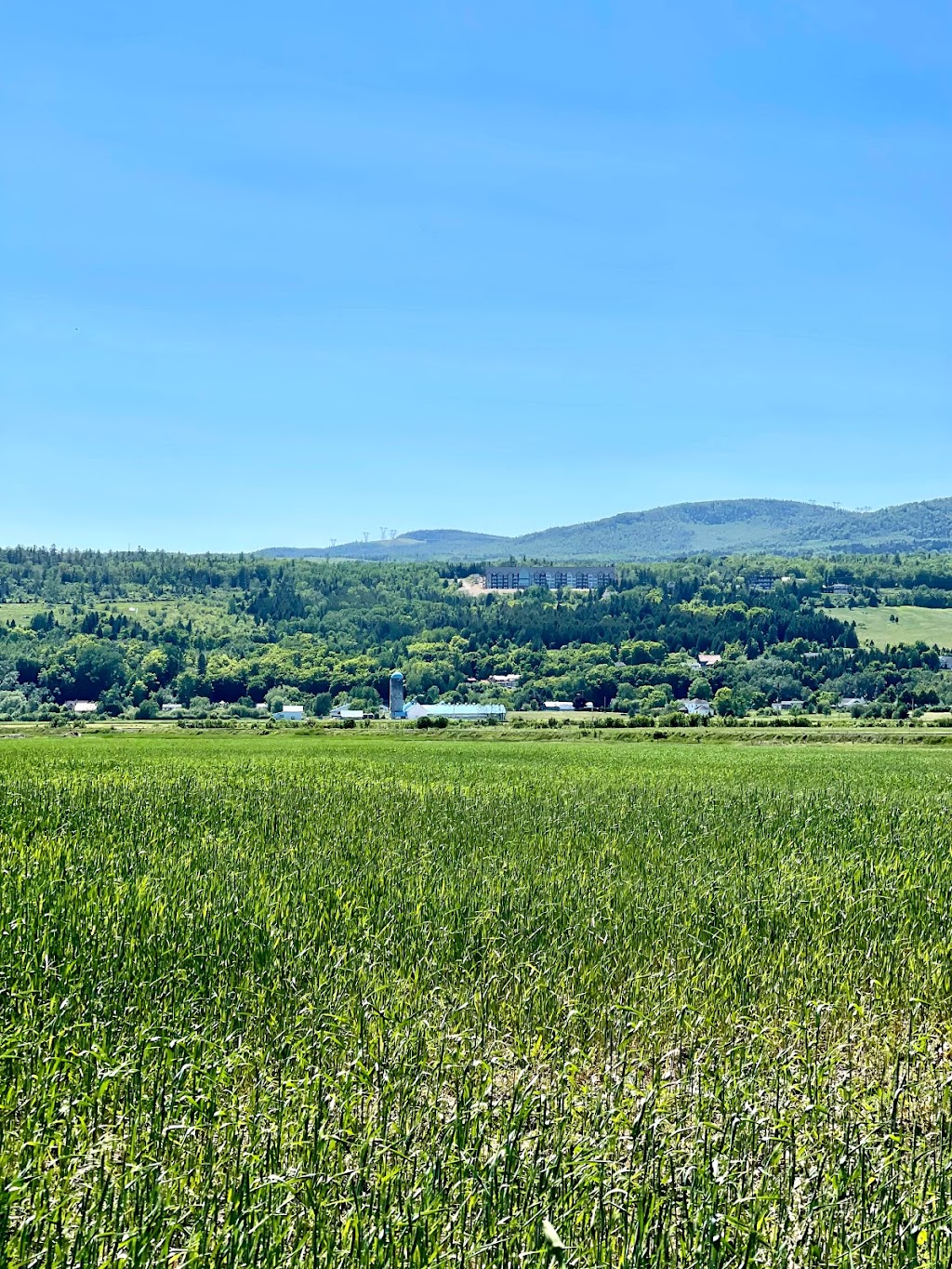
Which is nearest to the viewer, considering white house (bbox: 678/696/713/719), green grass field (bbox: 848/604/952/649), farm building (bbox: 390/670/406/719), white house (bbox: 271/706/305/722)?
white house (bbox: 678/696/713/719)

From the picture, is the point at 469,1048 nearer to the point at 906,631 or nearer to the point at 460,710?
the point at 460,710

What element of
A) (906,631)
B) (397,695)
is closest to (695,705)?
(397,695)

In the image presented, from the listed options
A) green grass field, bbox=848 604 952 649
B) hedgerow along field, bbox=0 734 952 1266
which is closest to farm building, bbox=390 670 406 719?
green grass field, bbox=848 604 952 649

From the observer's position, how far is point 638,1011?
23.5 feet

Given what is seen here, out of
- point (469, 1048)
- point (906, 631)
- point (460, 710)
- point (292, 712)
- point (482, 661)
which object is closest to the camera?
point (469, 1048)

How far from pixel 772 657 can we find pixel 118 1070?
17287cm

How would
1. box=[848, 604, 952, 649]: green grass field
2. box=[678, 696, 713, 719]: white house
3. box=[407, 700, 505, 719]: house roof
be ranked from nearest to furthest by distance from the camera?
box=[678, 696, 713, 719]: white house, box=[407, 700, 505, 719]: house roof, box=[848, 604, 952, 649]: green grass field

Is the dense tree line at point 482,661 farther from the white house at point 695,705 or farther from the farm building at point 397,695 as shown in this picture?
the farm building at point 397,695

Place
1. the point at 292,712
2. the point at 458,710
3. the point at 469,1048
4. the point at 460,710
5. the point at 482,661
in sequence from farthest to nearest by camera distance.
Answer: the point at 482,661 → the point at 292,712 → the point at 458,710 → the point at 460,710 → the point at 469,1048

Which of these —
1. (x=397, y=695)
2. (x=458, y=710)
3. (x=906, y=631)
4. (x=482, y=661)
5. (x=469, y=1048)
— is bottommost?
(x=458, y=710)

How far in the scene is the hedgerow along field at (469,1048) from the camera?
4129 mm

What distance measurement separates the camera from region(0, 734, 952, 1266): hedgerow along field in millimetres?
4129

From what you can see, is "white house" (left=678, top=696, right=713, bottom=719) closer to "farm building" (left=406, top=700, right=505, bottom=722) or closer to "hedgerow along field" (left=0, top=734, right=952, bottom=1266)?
"farm building" (left=406, top=700, right=505, bottom=722)

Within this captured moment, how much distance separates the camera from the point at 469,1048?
6.87m
